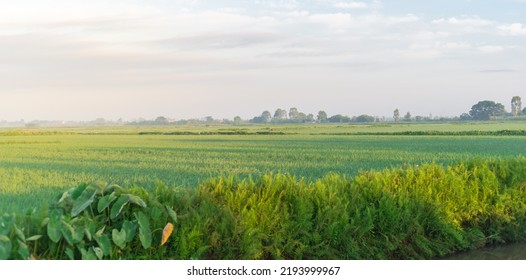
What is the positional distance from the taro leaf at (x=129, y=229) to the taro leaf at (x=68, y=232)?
1.12ft

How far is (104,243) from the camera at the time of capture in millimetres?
3541

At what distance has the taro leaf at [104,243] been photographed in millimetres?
3518

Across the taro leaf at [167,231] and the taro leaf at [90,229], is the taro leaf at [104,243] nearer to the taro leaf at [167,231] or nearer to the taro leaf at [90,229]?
the taro leaf at [90,229]

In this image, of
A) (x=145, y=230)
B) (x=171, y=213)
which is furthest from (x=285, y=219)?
(x=145, y=230)

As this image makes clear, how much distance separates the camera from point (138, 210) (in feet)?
12.6

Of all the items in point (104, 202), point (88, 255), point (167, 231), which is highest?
point (104, 202)

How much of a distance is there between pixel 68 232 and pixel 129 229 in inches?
16.0

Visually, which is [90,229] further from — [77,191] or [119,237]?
[77,191]

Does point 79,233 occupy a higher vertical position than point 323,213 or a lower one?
higher

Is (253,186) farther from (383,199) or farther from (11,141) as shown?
(11,141)

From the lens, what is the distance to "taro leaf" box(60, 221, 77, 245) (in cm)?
342

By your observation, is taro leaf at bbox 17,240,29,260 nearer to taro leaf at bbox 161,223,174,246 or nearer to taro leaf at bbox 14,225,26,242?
taro leaf at bbox 14,225,26,242

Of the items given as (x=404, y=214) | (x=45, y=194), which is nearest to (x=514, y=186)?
(x=404, y=214)
